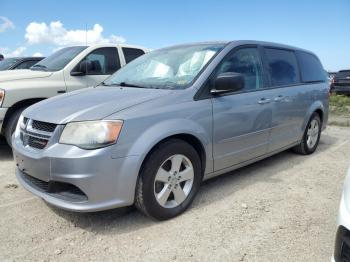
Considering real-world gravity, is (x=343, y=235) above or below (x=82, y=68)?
below

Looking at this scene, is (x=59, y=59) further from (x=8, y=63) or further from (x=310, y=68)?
(x=310, y=68)

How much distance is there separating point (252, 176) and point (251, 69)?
133cm

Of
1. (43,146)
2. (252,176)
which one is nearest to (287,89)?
(252,176)

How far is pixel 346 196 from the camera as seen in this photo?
209cm

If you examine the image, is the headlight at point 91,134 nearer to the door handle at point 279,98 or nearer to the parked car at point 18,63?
the door handle at point 279,98

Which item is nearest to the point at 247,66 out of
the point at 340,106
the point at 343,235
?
the point at 343,235

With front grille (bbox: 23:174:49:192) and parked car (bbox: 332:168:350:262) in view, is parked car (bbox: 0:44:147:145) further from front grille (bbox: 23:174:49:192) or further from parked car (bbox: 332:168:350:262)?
parked car (bbox: 332:168:350:262)

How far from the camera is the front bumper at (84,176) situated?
2779 millimetres

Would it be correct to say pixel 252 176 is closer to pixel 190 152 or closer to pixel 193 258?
pixel 190 152

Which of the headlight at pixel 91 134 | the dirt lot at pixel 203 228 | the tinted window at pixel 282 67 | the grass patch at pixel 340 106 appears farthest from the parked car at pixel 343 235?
the grass patch at pixel 340 106

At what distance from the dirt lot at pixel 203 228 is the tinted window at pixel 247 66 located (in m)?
1.18

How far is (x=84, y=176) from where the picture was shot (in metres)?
2.78

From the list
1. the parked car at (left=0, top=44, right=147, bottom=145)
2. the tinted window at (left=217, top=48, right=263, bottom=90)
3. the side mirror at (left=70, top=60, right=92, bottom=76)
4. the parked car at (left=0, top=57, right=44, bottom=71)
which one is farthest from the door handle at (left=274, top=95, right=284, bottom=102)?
the parked car at (left=0, top=57, right=44, bottom=71)

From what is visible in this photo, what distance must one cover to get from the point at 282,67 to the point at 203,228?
8.91 ft
